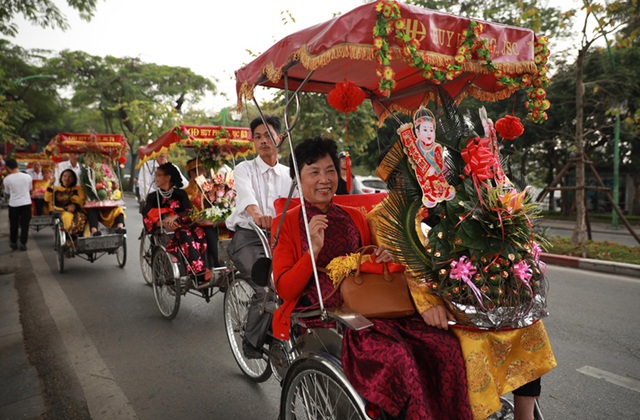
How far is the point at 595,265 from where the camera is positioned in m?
7.23

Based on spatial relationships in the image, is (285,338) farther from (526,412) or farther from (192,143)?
(192,143)

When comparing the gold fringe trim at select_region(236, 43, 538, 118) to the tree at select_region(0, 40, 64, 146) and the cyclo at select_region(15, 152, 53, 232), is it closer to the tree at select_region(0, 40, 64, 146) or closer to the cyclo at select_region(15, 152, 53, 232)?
the cyclo at select_region(15, 152, 53, 232)

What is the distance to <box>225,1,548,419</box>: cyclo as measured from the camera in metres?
1.86

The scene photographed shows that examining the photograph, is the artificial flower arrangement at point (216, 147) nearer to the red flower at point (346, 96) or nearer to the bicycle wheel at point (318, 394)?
the red flower at point (346, 96)

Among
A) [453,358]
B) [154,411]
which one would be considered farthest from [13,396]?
[453,358]

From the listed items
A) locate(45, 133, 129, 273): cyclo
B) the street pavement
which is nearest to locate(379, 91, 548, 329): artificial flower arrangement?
the street pavement

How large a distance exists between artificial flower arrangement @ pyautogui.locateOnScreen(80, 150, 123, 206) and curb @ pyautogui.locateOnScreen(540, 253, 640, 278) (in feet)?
25.0

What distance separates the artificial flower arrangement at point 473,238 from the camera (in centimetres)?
188

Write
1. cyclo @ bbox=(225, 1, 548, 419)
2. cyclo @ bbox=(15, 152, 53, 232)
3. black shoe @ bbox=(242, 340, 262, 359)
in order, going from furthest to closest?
1. cyclo @ bbox=(15, 152, 53, 232)
2. black shoe @ bbox=(242, 340, 262, 359)
3. cyclo @ bbox=(225, 1, 548, 419)

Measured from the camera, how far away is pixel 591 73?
14922 mm

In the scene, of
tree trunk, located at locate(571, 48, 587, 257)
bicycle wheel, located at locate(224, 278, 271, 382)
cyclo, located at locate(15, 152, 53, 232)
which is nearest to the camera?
bicycle wheel, located at locate(224, 278, 271, 382)

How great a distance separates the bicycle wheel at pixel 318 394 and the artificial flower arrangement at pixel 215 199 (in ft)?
10.0

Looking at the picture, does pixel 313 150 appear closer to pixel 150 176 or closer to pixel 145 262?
pixel 150 176

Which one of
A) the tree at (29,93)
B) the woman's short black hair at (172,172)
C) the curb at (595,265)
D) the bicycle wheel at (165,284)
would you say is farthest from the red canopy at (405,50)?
the tree at (29,93)
